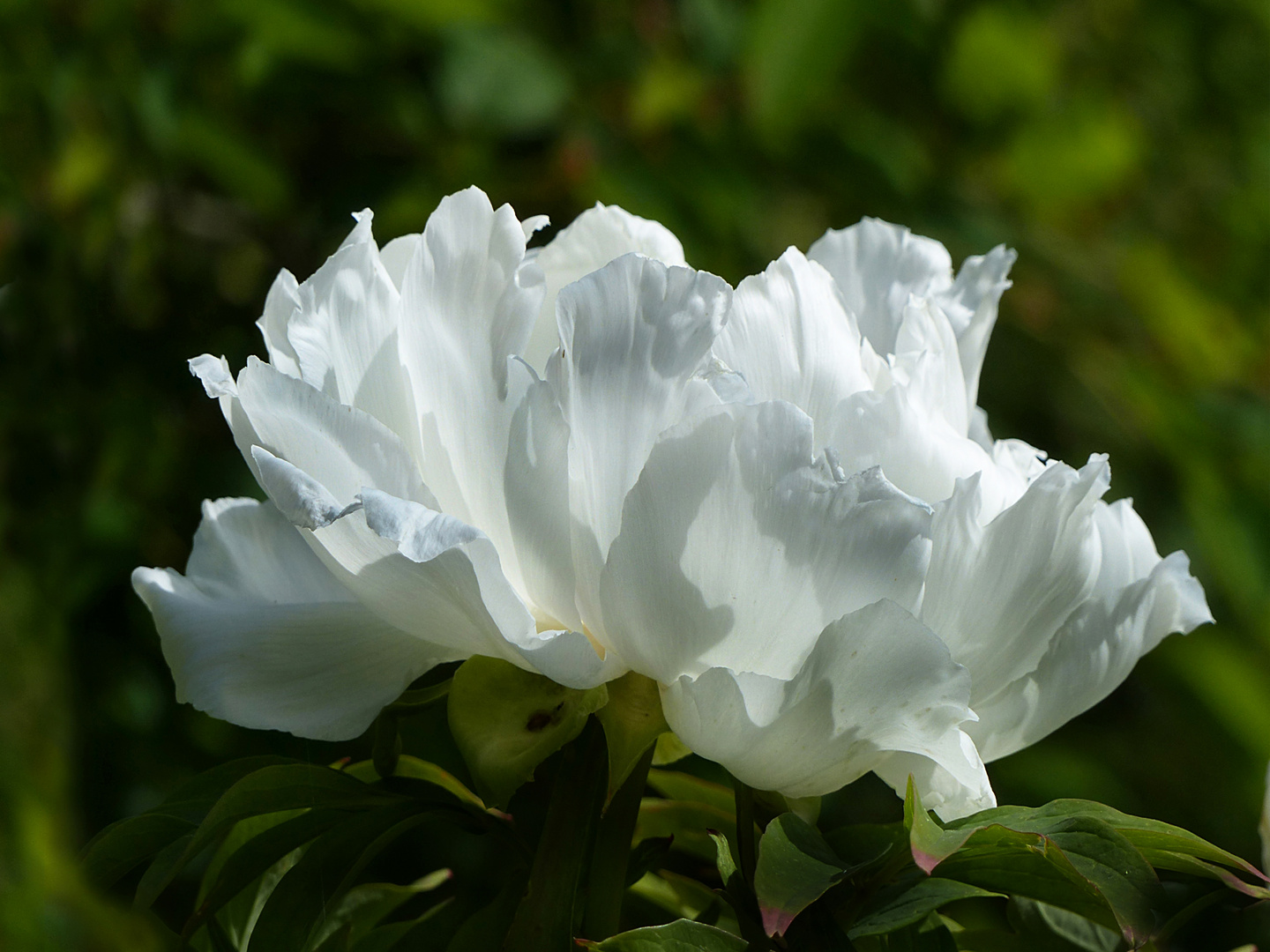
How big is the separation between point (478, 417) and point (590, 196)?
2.01ft

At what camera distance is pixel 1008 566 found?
28 centimetres

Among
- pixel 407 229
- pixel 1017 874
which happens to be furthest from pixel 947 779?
pixel 407 229

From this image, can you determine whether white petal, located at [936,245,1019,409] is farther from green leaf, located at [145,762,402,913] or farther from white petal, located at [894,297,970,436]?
green leaf, located at [145,762,402,913]

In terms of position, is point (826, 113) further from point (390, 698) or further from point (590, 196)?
point (390, 698)

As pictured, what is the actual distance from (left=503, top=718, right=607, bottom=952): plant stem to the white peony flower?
31 millimetres

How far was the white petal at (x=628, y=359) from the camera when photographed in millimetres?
264

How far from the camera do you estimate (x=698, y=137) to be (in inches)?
35.8

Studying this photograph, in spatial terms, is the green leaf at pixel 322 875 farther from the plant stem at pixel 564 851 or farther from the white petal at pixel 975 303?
the white petal at pixel 975 303

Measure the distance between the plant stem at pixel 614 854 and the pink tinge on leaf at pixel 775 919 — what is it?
2.2 inches

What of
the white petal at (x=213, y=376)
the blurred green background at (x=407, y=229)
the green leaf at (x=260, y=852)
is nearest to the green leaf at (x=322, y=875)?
the green leaf at (x=260, y=852)

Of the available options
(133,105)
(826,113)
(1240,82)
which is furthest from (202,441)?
(1240,82)

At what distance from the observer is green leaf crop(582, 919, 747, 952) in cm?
25

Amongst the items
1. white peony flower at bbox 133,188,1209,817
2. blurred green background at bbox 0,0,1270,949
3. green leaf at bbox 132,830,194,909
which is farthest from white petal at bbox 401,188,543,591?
blurred green background at bbox 0,0,1270,949

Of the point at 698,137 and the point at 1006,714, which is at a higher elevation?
the point at 698,137
